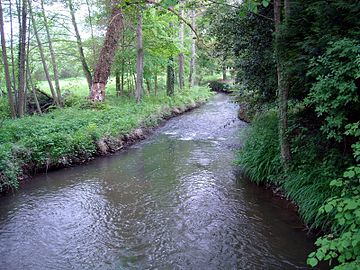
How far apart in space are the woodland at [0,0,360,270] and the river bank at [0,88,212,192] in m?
0.03

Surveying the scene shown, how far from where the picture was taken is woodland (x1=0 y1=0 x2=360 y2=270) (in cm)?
426

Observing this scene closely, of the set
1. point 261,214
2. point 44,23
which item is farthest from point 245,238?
point 44,23

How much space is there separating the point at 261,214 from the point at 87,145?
6.00 meters

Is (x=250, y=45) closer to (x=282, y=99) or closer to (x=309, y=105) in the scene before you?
(x=282, y=99)

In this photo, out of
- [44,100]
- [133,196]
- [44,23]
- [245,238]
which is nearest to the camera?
[245,238]

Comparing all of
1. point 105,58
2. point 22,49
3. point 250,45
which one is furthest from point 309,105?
A: point 105,58

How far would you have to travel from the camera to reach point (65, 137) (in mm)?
9406

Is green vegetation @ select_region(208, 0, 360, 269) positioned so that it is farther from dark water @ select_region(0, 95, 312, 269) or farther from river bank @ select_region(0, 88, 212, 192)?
river bank @ select_region(0, 88, 212, 192)

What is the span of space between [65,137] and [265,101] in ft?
19.1

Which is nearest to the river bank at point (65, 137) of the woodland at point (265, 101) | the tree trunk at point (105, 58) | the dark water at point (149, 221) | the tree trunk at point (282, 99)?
the woodland at point (265, 101)

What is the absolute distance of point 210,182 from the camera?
25.5ft

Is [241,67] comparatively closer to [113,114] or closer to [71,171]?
[71,171]

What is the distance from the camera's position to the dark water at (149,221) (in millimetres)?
4703

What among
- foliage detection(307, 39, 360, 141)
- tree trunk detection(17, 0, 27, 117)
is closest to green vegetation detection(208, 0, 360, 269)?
foliage detection(307, 39, 360, 141)
